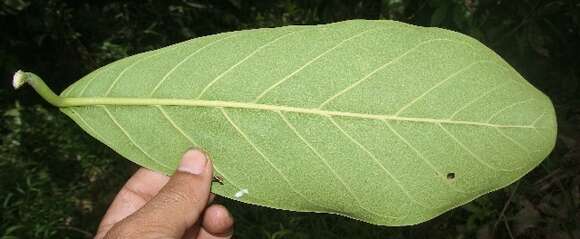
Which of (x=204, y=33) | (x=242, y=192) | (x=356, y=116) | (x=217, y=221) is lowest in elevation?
(x=217, y=221)

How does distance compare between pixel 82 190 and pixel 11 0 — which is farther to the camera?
pixel 82 190

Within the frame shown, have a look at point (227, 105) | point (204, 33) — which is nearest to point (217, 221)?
point (227, 105)

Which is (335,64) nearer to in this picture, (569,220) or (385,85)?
(385,85)

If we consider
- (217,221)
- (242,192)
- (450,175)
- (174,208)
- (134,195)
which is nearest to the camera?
(450,175)

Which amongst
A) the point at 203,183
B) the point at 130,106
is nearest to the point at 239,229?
the point at 203,183

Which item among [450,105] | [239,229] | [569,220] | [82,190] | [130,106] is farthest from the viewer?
[82,190]

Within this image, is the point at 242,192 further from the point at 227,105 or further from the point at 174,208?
the point at 174,208

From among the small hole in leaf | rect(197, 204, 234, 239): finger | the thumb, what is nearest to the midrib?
the small hole in leaf
